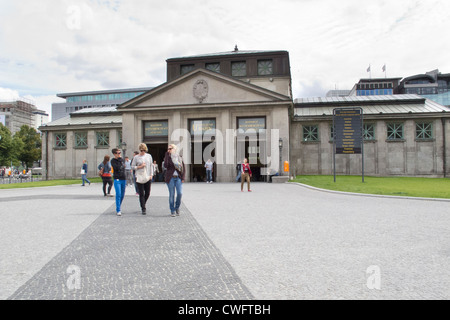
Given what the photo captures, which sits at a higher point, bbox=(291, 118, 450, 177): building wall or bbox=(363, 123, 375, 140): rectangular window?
bbox=(363, 123, 375, 140): rectangular window

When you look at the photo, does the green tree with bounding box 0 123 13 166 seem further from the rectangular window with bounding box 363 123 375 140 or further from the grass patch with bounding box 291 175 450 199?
the rectangular window with bounding box 363 123 375 140

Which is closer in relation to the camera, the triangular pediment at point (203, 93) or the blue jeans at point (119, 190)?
the blue jeans at point (119, 190)

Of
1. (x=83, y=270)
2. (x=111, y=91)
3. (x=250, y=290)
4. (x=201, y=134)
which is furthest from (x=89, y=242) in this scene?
(x=111, y=91)

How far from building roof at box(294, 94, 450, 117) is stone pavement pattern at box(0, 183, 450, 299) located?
31.2 metres

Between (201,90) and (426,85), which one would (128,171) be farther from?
(426,85)

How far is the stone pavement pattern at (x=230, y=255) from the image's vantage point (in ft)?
12.6

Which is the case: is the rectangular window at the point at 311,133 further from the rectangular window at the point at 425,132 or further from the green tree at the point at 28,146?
the green tree at the point at 28,146

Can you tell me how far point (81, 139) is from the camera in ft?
143

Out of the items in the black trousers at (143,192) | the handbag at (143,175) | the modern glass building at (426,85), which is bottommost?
the black trousers at (143,192)

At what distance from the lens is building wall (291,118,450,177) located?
1422 inches

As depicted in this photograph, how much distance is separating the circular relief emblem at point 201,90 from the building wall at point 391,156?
1186 cm

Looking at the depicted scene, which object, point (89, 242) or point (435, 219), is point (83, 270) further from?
point (435, 219)

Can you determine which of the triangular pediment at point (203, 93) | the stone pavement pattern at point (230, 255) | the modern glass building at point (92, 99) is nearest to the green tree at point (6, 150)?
the triangular pediment at point (203, 93)

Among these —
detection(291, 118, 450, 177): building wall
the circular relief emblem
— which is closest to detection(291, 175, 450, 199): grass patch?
detection(291, 118, 450, 177): building wall
